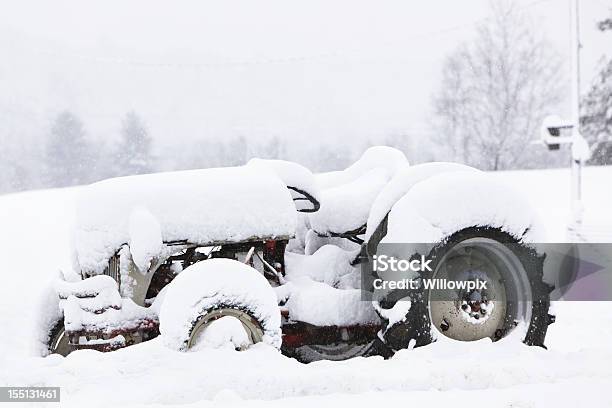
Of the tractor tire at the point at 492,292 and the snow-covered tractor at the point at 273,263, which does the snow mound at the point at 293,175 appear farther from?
the tractor tire at the point at 492,292

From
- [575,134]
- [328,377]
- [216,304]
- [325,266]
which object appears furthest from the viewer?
[575,134]

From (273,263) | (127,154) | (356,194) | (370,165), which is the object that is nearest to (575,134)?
(370,165)

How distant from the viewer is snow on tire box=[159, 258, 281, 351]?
3.06 m

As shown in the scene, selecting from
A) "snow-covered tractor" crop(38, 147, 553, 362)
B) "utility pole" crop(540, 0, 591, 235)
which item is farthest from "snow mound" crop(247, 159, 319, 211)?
"utility pole" crop(540, 0, 591, 235)

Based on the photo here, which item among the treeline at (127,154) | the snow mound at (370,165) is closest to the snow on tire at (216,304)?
the snow mound at (370,165)

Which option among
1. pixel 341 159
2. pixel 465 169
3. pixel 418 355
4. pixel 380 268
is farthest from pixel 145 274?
pixel 341 159

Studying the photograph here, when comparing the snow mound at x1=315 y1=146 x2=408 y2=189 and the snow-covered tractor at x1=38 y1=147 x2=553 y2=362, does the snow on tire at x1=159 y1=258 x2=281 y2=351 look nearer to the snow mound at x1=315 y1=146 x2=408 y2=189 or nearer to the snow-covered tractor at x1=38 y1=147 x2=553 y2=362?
the snow-covered tractor at x1=38 y1=147 x2=553 y2=362

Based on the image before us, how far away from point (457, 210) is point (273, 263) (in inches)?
43.6

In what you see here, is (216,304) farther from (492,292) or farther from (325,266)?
(492,292)

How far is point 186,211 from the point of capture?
133 inches

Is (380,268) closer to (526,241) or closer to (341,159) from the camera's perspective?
(526,241)

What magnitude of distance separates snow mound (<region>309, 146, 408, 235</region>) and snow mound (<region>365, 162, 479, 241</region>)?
206 millimetres

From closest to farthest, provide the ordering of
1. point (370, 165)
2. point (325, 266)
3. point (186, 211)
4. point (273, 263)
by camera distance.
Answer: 1. point (186, 211)
2. point (273, 263)
3. point (325, 266)
4. point (370, 165)

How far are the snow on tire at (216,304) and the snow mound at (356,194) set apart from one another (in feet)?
2.89
